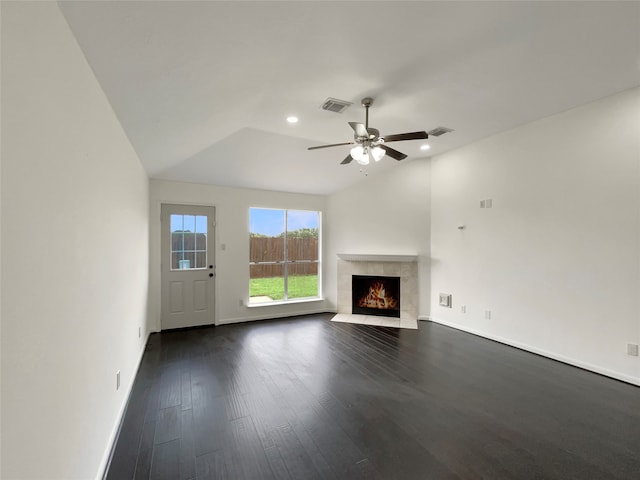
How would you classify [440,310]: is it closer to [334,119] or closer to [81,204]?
[334,119]

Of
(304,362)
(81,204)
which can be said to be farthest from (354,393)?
(81,204)

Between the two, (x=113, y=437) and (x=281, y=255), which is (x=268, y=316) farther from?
(x=113, y=437)

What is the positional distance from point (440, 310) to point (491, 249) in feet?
4.75

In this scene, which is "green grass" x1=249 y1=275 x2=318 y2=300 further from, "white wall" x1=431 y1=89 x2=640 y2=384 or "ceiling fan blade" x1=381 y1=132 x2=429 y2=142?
"ceiling fan blade" x1=381 y1=132 x2=429 y2=142

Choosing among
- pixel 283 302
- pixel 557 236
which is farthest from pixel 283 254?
pixel 557 236

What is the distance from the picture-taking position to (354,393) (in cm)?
281

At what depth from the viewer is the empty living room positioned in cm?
125

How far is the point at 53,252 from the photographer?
118cm

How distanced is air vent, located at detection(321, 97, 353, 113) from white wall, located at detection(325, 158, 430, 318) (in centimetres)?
211

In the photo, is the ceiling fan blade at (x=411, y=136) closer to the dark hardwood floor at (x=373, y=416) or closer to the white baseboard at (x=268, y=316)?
the dark hardwood floor at (x=373, y=416)

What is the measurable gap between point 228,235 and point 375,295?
3.04 metres

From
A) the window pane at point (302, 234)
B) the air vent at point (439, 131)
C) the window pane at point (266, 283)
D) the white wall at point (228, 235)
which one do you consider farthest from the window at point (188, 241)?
the air vent at point (439, 131)

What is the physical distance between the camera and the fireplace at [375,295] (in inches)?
223

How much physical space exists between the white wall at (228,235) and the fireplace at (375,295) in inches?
59.7
